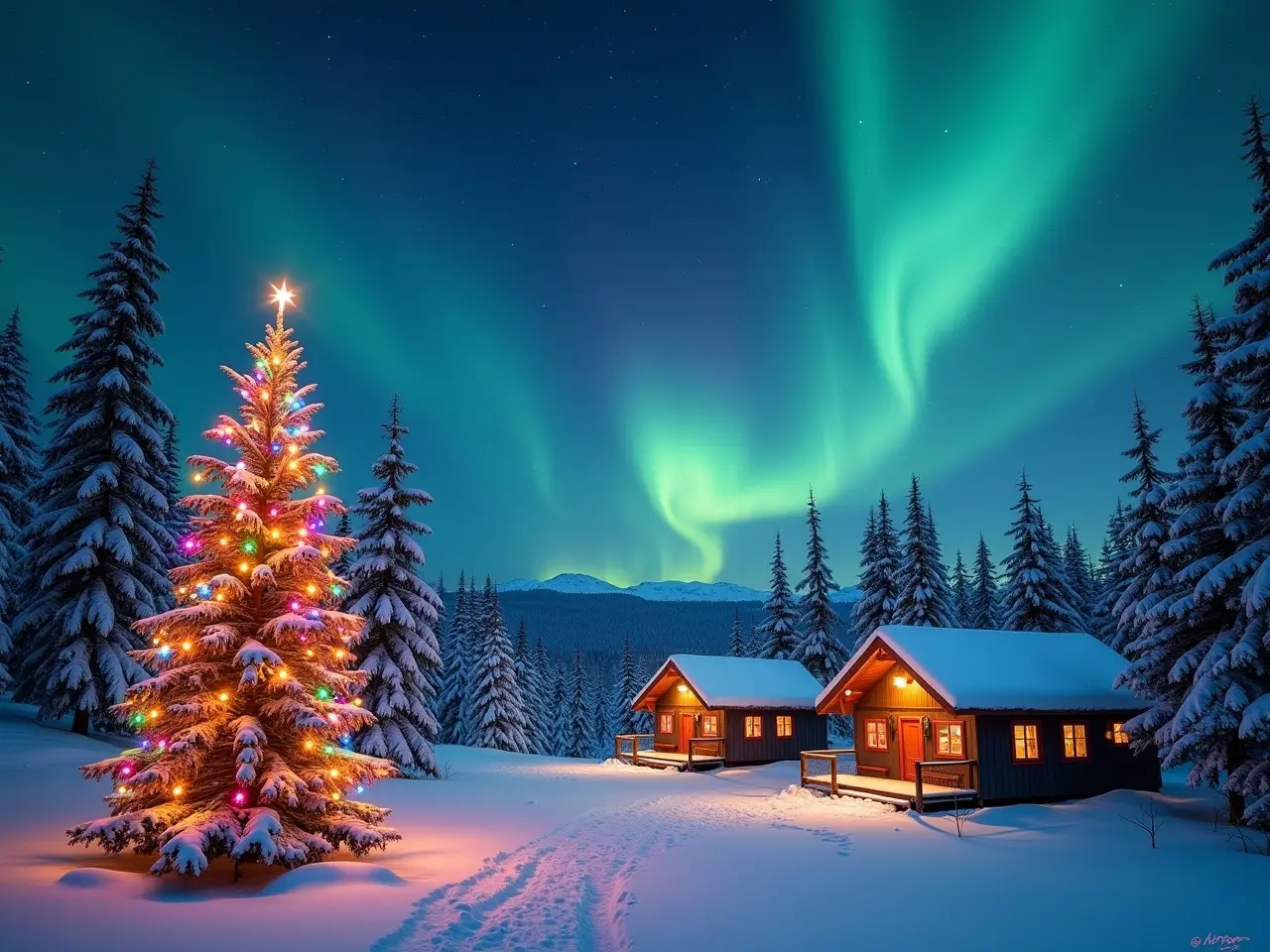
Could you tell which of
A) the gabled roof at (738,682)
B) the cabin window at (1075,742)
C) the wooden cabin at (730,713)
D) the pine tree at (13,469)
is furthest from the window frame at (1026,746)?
the pine tree at (13,469)

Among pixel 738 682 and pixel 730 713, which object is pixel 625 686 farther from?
pixel 730 713

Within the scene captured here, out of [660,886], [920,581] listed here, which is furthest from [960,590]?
[660,886]

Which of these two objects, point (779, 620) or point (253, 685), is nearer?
point (253, 685)

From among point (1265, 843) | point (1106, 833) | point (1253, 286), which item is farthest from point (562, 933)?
point (1253, 286)

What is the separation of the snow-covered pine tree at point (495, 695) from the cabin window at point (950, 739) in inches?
1204

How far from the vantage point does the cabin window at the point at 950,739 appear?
2200 centimetres

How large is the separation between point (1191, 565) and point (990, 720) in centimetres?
711

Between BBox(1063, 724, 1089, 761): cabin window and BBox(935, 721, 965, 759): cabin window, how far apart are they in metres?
3.09

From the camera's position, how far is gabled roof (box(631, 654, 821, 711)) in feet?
115

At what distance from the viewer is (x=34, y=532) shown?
22328mm

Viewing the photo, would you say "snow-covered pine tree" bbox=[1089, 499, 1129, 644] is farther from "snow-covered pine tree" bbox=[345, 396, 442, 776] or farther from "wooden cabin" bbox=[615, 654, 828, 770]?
"snow-covered pine tree" bbox=[345, 396, 442, 776]

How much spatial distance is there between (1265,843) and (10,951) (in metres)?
20.7

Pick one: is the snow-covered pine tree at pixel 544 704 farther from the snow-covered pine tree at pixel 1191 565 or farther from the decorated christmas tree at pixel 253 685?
the decorated christmas tree at pixel 253 685

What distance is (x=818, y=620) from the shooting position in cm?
4688
